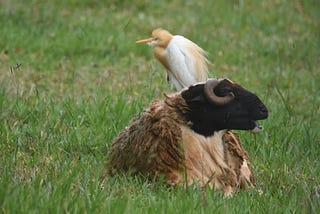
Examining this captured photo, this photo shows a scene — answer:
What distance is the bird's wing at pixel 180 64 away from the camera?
6039 mm

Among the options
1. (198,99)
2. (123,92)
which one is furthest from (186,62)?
(123,92)

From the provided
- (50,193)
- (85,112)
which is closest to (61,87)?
(85,112)

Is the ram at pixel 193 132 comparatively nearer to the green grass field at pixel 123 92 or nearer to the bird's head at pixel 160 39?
the green grass field at pixel 123 92

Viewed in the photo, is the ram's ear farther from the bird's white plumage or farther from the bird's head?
the bird's head

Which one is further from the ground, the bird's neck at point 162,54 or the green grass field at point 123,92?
the bird's neck at point 162,54

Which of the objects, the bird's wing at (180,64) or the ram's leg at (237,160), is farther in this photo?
the bird's wing at (180,64)

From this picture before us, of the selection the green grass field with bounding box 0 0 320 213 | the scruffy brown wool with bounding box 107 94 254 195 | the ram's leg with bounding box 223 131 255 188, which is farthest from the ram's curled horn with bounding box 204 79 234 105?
the green grass field with bounding box 0 0 320 213

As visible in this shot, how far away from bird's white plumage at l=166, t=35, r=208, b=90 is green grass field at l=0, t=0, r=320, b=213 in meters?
0.72

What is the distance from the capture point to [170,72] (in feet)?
20.6

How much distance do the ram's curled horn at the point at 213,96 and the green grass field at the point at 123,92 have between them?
0.54m

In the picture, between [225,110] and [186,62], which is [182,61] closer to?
[186,62]

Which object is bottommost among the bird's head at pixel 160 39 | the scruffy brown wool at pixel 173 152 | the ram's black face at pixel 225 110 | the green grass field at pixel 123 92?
the green grass field at pixel 123 92

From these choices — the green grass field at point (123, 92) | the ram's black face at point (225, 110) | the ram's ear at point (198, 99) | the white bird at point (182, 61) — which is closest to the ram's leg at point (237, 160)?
the green grass field at point (123, 92)

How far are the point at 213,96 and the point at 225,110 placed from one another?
130 mm
